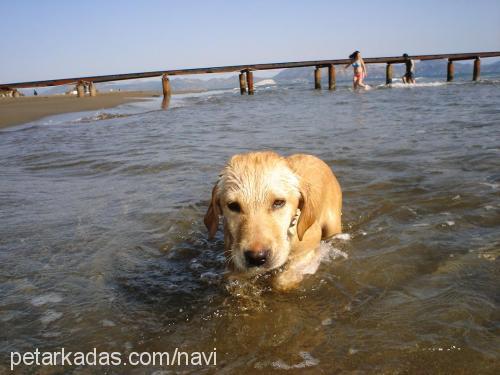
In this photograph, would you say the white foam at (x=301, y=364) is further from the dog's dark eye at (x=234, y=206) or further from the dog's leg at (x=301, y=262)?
the dog's dark eye at (x=234, y=206)

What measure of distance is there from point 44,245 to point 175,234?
1391mm

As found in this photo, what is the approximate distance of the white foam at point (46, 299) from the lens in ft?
10.8

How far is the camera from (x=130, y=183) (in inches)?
278

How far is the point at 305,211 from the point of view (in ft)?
11.7

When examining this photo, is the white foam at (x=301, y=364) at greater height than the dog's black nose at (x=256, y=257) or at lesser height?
lesser

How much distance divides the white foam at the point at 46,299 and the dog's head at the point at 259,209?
1.35m

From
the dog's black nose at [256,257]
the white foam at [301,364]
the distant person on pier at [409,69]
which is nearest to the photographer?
the white foam at [301,364]

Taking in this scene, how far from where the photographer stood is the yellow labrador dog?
3010mm

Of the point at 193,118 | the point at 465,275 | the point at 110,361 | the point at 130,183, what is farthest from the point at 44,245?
the point at 193,118

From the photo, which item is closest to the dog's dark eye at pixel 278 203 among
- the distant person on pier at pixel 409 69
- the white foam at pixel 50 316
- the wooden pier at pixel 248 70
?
the white foam at pixel 50 316

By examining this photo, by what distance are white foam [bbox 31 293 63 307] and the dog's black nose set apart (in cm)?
161

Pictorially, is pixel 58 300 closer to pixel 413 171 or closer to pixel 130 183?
pixel 130 183

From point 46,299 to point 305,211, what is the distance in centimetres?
221

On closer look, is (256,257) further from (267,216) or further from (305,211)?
(305,211)
